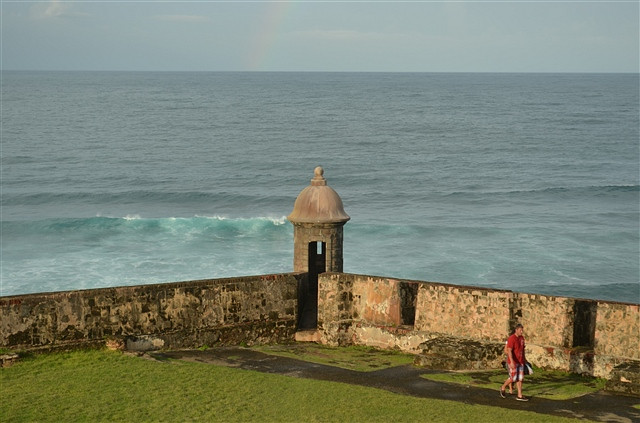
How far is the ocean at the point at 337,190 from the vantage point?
43219mm

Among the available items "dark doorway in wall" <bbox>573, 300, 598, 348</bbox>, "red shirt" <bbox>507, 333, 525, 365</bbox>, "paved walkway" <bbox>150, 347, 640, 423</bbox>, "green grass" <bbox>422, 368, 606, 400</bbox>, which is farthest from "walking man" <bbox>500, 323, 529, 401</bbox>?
"dark doorway in wall" <bbox>573, 300, 598, 348</bbox>

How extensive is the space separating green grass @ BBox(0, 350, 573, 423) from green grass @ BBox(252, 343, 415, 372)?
1382mm

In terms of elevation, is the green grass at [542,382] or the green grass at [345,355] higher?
the green grass at [542,382]

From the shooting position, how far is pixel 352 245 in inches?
1898

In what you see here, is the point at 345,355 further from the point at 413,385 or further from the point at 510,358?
the point at 510,358

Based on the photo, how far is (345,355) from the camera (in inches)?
627

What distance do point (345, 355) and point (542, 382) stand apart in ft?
11.3

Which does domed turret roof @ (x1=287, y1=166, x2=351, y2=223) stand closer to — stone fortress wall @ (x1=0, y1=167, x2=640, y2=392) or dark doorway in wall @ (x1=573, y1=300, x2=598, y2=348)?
stone fortress wall @ (x1=0, y1=167, x2=640, y2=392)

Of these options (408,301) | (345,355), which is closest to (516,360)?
(408,301)

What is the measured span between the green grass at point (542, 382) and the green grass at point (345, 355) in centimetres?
113

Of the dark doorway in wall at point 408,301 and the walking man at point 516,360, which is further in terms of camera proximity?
the dark doorway in wall at point 408,301

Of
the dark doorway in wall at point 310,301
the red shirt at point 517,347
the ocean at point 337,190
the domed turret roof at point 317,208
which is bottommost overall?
the ocean at point 337,190

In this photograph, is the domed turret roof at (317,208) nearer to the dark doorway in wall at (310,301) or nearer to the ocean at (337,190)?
the dark doorway in wall at (310,301)

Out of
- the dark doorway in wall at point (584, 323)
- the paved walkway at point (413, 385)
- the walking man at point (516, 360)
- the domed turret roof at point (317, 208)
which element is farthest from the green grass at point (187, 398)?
the domed turret roof at point (317, 208)
